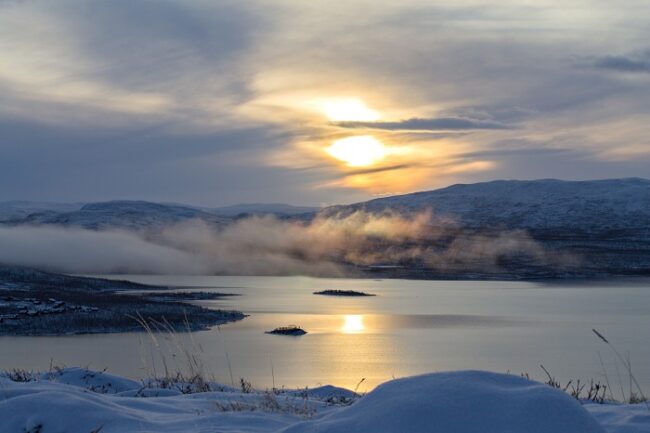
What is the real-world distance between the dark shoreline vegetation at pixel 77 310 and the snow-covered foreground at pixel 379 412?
2207 centimetres

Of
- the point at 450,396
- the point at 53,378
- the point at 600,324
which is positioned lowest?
the point at 600,324

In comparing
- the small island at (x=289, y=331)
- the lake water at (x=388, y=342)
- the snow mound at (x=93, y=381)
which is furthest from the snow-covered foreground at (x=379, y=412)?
the small island at (x=289, y=331)

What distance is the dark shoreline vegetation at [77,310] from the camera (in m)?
36.3

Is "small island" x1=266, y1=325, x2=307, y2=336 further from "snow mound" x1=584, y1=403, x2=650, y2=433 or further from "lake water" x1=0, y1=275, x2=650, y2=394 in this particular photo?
"snow mound" x1=584, y1=403, x2=650, y2=433

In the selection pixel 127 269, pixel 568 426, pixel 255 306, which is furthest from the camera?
pixel 127 269

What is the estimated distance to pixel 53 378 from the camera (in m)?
9.92

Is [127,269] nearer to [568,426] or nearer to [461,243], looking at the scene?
[461,243]

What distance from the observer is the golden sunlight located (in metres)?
40.4

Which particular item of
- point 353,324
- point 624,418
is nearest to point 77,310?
point 353,324

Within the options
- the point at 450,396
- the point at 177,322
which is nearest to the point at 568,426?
the point at 450,396

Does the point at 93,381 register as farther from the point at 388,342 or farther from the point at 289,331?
the point at 289,331

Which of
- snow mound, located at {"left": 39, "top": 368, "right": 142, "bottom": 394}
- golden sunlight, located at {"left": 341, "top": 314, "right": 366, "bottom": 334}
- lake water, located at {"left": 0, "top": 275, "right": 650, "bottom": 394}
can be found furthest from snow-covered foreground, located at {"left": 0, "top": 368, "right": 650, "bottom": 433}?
golden sunlight, located at {"left": 341, "top": 314, "right": 366, "bottom": 334}

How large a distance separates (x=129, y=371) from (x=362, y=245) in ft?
400

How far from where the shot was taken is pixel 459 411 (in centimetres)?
492
